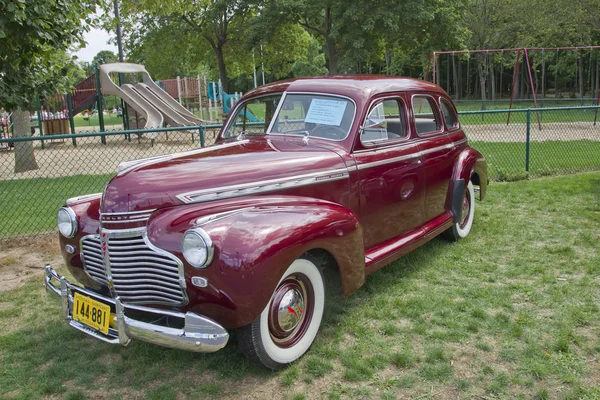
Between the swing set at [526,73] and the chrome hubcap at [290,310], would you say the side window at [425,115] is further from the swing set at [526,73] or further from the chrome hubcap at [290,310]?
the swing set at [526,73]

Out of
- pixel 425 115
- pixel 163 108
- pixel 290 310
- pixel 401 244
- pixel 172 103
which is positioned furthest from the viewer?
pixel 172 103

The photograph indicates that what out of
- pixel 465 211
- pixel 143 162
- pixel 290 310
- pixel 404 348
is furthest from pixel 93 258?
pixel 465 211

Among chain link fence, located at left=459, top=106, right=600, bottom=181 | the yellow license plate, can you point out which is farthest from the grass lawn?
chain link fence, located at left=459, top=106, right=600, bottom=181

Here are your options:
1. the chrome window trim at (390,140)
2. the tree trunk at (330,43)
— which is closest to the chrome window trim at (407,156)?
the chrome window trim at (390,140)

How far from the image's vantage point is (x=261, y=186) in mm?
3320

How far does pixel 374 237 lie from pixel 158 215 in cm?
186

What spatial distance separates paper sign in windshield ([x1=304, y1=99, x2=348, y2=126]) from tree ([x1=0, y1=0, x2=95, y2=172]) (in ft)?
9.41

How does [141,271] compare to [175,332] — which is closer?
[175,332]

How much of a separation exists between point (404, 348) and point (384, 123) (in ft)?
6.30

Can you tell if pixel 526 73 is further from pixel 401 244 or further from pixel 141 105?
pixel 401 244

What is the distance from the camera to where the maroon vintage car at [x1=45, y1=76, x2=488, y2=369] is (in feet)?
8.98

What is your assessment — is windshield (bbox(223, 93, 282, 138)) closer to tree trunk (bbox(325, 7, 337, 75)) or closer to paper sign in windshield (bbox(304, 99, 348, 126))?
paper sign in windshield (bbox(304, 99, 348, 126))

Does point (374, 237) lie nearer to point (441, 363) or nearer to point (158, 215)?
point (441, 363)

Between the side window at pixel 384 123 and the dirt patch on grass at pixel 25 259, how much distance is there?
138 inches
